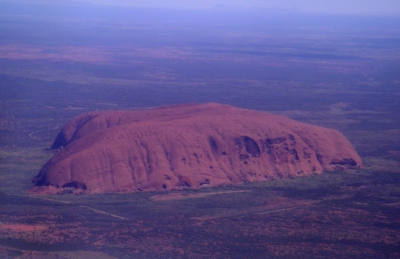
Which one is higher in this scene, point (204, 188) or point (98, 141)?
point (98, 141)

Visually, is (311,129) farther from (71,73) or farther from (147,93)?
(71,73)

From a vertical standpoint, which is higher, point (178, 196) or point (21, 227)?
point (178, 196)

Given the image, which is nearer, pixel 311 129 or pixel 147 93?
pixel 311 129

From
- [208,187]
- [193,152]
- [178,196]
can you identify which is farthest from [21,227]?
[193,152]

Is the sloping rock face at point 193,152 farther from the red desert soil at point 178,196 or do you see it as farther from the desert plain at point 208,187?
the red desert soil at point 178,196

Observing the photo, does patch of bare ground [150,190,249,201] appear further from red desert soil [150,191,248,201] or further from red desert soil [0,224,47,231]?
red desert soil [0,224,47,231]

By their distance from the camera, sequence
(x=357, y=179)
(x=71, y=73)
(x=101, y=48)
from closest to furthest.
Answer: (x=357, y=179)
(x=71, y=73)
(x=101, y=48)

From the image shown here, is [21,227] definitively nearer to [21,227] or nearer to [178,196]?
[21,227]

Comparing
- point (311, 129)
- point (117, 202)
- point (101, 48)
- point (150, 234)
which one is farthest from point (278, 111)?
point (101, 48)
